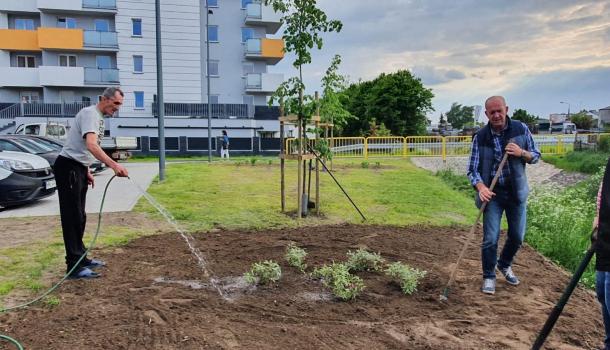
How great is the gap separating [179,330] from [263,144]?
94.5 feet

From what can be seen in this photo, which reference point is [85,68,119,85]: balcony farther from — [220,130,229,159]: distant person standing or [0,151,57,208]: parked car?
[0,151,57,208]: parked car

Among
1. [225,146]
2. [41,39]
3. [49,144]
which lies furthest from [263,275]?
[41,39]

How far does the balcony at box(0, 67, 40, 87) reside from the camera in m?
32.9

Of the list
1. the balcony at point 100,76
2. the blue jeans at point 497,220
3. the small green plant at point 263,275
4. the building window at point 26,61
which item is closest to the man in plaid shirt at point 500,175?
the blue jeans at point 497,220

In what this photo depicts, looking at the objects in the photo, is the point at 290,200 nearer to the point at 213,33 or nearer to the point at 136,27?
the point at 136,27

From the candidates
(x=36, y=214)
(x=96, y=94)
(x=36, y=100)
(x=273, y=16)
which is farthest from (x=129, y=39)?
(x=36, y=214)

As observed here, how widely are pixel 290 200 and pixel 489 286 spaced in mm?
6587

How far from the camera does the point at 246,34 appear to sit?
3716cm

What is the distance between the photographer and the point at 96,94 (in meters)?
34.5

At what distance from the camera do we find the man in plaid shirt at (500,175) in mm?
4543

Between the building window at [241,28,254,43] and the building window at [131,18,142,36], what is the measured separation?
24.4ft

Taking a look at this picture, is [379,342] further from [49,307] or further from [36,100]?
[36,100]

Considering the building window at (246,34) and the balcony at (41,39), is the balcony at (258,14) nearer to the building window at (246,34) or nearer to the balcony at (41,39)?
the building window at (246,34)

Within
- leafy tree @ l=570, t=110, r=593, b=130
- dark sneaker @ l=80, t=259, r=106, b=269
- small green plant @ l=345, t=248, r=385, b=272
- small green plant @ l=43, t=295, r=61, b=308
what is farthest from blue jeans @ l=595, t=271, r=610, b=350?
leafy tree @ l=570, t=110, r=593, b=130
